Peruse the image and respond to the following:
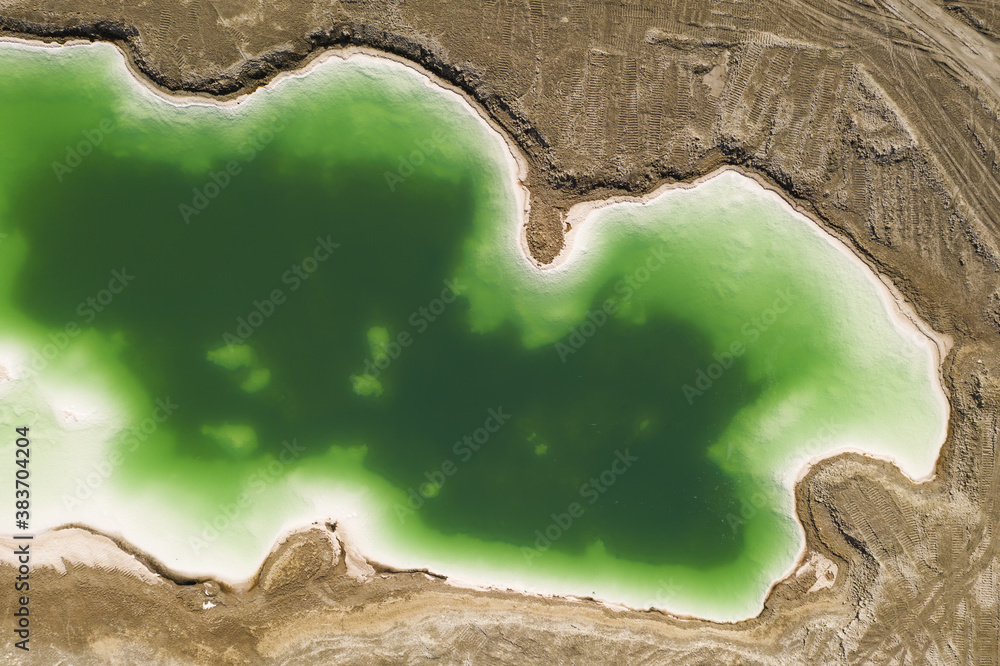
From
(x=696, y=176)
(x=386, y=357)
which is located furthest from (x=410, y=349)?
(x=696, y=176)

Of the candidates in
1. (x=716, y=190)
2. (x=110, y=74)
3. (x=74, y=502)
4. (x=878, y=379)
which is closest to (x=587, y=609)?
(x=878, y=379)

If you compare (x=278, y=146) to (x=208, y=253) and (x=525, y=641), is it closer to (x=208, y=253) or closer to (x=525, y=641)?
(x=208, y=253)

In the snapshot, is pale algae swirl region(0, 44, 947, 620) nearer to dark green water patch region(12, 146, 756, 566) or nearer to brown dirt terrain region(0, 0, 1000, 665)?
dark green water patch region(12, 146, 756, 566)

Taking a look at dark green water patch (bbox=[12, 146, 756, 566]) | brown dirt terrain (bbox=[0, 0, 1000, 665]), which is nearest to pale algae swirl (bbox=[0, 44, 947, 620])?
dark green water patch (bbox=[12, 146, 756, 566])

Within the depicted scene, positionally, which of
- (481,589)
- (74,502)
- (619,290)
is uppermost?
(619,290)

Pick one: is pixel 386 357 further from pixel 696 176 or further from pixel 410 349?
pixel 696 176

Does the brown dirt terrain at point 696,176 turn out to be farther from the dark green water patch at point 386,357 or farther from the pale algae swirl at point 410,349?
the dark green water patch at point 386,357
